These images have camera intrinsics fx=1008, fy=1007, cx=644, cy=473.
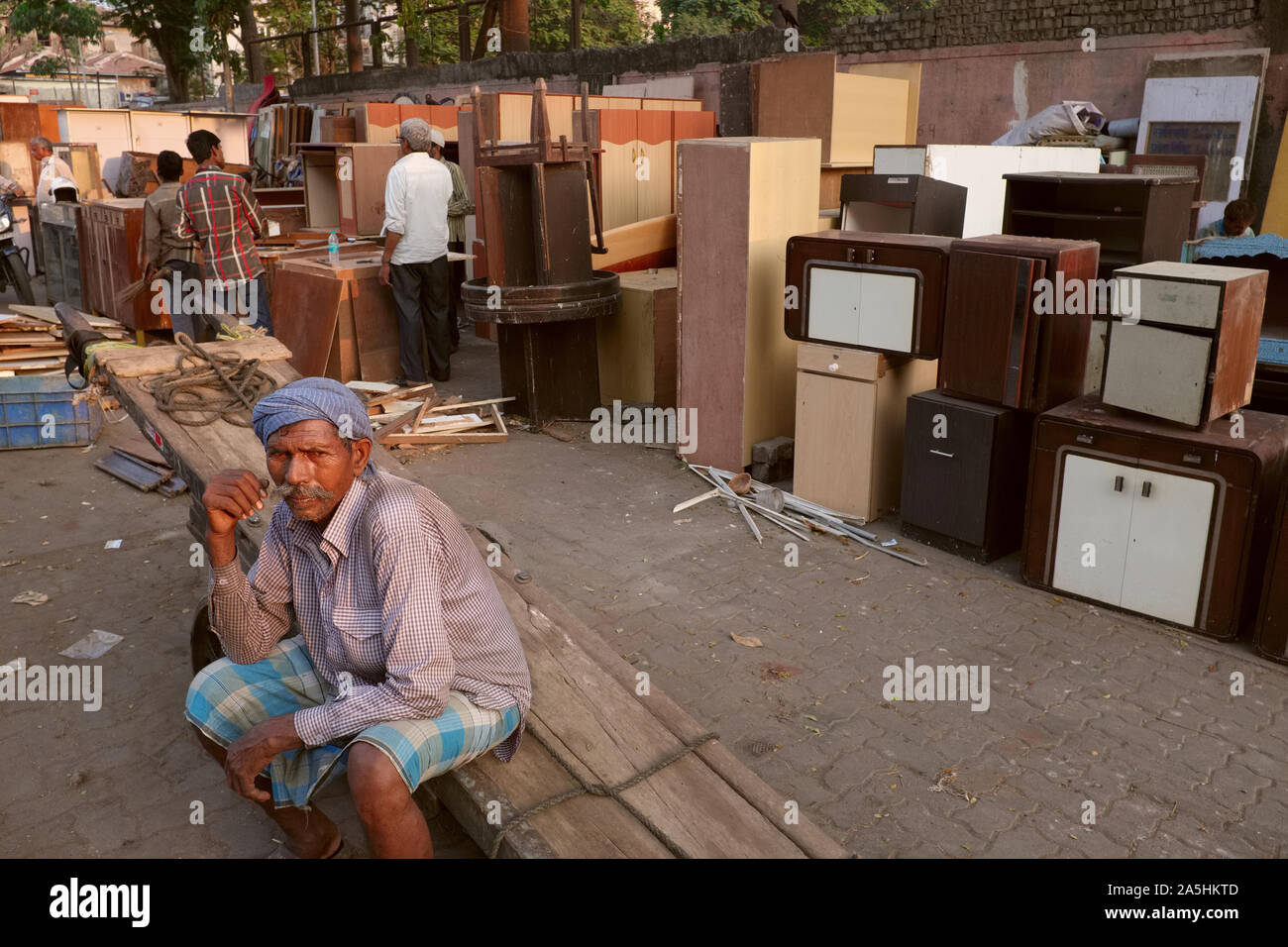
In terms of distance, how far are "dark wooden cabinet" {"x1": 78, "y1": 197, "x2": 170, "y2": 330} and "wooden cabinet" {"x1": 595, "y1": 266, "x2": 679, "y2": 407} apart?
4544mm

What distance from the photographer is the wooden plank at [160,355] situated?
5.21m

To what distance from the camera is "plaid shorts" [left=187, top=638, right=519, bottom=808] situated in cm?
268

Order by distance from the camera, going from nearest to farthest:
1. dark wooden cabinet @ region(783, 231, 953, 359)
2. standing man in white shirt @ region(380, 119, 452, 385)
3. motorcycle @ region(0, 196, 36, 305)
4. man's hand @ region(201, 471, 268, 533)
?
man's hand @ region(201, 471, 268, 533) → dark wooden cabinet @ region(783, 231, 953, 359) → standing man in white shirt @ region(380, 119, 452, 385) → motorcycle @ region(0, 196, 36, 305)

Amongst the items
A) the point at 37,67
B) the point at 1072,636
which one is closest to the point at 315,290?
the point at 1072,636

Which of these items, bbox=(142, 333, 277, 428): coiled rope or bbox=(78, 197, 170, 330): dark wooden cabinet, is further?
bbox=(78, 197, 170, 330): dark wooden cabinet

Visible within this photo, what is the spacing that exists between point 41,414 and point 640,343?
4.61 metres

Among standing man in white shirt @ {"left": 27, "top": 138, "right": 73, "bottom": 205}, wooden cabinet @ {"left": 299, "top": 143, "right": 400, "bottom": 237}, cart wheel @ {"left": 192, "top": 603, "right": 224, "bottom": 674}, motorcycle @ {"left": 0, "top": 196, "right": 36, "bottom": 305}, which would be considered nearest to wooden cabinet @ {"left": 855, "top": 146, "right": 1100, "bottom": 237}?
wooden cabinet @ {"left": 299, "top": 143, "right": 400, "bottom": 237}

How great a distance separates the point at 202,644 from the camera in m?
4.00

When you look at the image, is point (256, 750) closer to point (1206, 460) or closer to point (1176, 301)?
point (1206, 460)

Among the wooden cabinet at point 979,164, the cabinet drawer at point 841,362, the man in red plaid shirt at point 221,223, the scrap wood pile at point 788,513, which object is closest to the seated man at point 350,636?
the scrap wood pile at point 788,513

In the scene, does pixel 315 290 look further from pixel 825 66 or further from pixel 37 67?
pixel 37 67

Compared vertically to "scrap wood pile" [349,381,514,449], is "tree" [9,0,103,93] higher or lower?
higher

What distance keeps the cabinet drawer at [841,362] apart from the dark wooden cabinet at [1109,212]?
162 centimetres

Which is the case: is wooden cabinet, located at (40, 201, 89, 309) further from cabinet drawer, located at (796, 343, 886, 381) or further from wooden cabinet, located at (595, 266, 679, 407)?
cabinet drawer, located at (796, 343, 886, 381)
